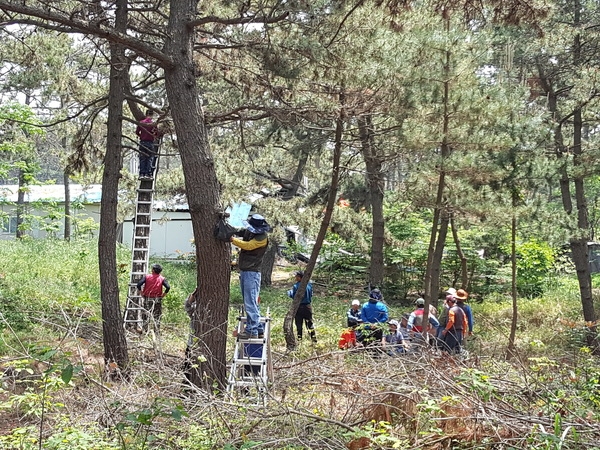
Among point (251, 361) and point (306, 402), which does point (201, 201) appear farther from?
point (306, 402)

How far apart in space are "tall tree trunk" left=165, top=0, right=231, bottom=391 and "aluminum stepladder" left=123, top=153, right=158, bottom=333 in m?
4.18

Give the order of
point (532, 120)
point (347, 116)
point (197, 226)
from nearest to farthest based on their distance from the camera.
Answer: point (197, 226)
point (347, 116)
point (532, 120)

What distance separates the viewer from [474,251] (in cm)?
2238

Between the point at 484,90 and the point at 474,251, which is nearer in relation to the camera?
the point at 484,90

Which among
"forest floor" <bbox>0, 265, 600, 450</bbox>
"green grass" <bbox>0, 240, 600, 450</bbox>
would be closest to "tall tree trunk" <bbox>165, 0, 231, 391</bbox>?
"green grass" <bbox>0, 240, 600, 450</bbox>

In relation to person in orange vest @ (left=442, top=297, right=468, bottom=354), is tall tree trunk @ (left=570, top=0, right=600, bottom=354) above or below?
above

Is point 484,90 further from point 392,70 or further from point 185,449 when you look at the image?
point 185,449

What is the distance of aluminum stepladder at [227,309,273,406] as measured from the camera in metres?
→ 7.07

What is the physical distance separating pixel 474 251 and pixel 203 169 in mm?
16670

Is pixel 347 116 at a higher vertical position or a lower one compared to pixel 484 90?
lower

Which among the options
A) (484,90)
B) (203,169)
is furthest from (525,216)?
(203,169)

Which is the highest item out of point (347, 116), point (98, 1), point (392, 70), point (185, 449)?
point (98, 1)

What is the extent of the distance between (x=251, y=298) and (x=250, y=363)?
1.39m

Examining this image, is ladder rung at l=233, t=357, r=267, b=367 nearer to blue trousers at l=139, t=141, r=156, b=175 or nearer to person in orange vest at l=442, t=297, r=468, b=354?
person in orange vest at l=442, t=297, r=468, b=354
